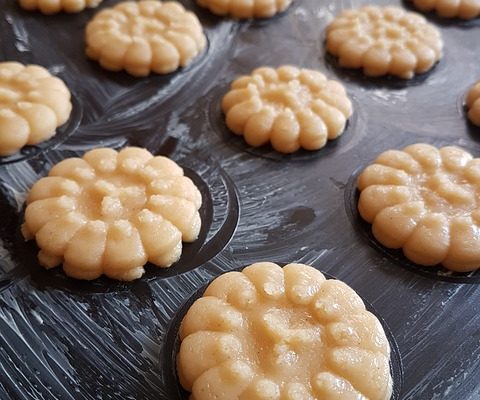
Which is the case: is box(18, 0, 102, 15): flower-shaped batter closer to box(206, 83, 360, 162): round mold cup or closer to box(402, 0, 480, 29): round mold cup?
box(206, 83, 360, 162): round mold cup

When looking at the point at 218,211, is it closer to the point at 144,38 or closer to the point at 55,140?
the point at 55,140

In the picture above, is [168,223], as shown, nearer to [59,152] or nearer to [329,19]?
[59,152]

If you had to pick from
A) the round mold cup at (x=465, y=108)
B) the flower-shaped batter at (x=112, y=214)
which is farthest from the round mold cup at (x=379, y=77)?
the flower-shaped batter at (x=112, y=214)

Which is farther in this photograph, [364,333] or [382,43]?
[382,43]

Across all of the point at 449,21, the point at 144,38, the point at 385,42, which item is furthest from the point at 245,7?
the point at 449,21

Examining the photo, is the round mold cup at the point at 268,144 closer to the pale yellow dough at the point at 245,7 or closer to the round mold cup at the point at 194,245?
the round mold cup at the point at 194,245

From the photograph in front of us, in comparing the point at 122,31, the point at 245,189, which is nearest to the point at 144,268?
the point at 245,189

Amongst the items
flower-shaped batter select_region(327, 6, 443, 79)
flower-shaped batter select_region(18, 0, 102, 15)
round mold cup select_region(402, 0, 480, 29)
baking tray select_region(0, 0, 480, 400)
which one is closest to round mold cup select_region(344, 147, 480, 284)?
baking tray select_region(0, 0, 480, 400)
